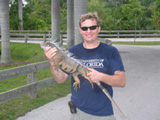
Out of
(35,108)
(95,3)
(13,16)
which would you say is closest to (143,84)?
(35,108)

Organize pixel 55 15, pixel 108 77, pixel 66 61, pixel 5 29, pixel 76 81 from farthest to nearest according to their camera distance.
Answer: pixel 55 15 → pixel 5 29 → pixel 76 81 → pixel 108 77 → pixel 66 61

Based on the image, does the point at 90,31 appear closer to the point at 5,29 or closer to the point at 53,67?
the point at 53,67

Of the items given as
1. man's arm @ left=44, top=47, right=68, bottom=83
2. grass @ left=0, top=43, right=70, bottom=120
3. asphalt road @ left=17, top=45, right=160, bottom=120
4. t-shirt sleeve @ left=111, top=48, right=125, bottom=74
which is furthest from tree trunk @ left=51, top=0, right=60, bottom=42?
t-shirt sleeve @ left=111, top=48, right=125, bottom=74

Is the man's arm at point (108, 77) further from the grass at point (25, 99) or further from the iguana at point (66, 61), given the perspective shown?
the grass at point (25, 99)

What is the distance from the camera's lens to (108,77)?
263cm

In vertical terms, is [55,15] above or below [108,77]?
above

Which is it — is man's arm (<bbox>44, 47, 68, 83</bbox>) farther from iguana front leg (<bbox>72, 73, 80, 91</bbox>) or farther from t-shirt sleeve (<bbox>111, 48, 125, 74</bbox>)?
t-shirt sleeve (<bbox>111, 48, 125, 74</bbox>)

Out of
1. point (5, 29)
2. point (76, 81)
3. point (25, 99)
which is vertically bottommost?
point (25, 99)

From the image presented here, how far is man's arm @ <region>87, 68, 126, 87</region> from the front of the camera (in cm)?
250

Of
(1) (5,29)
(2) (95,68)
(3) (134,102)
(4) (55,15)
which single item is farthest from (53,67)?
(4) (55,15)

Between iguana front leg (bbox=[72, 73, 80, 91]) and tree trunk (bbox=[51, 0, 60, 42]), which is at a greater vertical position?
tree trunk (bbox=[51, 0, 60, 42])

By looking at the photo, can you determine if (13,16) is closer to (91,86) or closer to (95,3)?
(95,3)

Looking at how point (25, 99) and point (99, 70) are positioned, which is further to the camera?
point (25, 99)

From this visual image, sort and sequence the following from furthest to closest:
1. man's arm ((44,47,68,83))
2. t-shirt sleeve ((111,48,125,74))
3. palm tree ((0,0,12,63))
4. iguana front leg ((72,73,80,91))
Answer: palm tree ((0,0,12,63))
t-shirt sleeve ((111,48,125,74))
iguana front leg ((72,73,80,91))
man's arm ((44,47,68,83))
